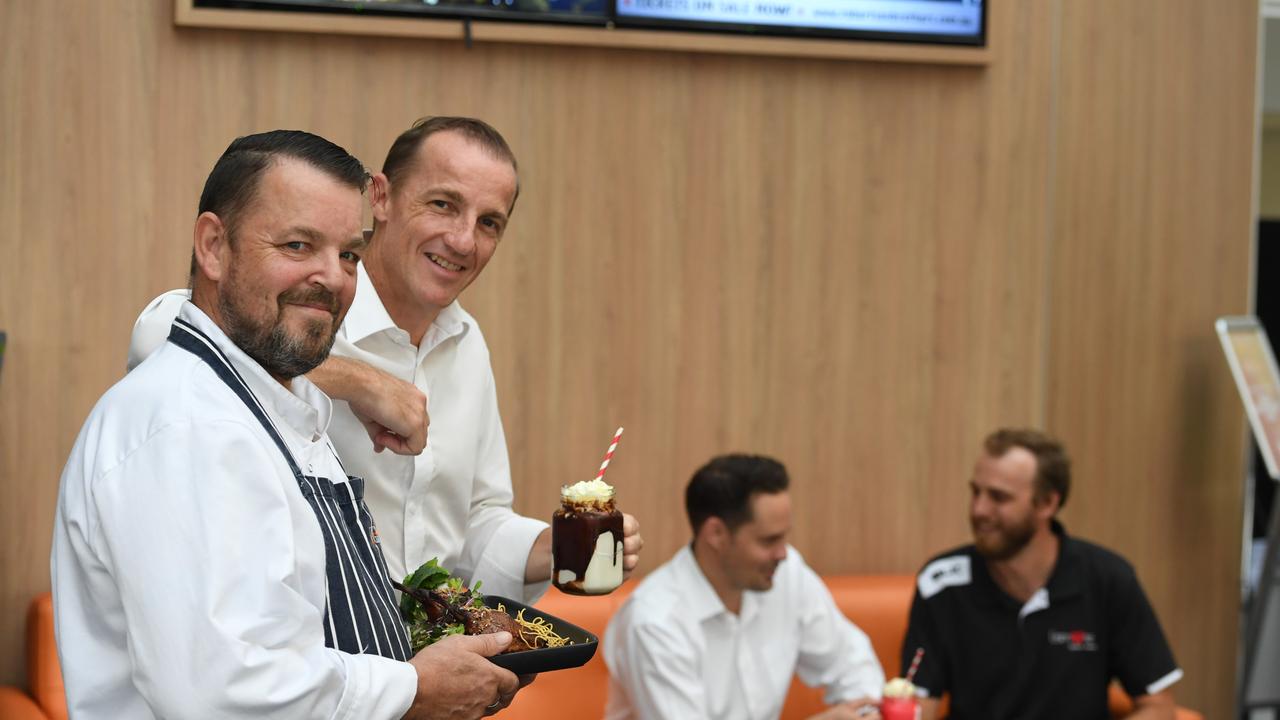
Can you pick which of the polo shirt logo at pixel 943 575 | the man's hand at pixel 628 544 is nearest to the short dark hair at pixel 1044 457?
the polo shirt logo at pixel 943 575

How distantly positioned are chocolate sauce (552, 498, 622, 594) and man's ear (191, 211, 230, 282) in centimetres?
64

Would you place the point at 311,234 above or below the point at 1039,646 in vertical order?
above

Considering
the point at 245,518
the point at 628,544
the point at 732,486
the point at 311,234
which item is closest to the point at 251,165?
the point at 311,234

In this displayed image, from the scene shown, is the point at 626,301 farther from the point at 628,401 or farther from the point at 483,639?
the point at 483,639

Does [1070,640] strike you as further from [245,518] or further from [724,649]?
[245,518]

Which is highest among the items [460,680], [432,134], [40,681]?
[432,134]

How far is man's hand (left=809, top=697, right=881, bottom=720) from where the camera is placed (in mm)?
3221

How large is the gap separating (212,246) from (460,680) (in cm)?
57

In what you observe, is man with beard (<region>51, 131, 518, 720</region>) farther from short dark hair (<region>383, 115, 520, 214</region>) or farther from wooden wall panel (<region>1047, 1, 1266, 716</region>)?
wooden wall panel (<region>1047, 1, 1266, 716</region>)

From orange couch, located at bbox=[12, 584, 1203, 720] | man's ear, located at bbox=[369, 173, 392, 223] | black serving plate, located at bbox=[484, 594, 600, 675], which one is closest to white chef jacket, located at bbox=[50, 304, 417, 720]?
black serving plate, located at bbox=[484, 594, 600, 675]

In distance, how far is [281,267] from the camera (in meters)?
1.46

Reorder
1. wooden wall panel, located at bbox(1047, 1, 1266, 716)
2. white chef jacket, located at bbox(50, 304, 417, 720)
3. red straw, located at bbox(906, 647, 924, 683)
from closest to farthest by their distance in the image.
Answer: white chef jacket, located at bbox(50, 304, 417, 720) < red straw, located at bbox(906, 647, 924, 683) < wooden wall panel, located at bbox(1047, 1, 1266, 716)

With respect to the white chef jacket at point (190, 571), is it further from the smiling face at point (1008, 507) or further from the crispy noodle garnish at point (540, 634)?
the smiling face at point (1008, 507)

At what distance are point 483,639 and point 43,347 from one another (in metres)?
2.31
